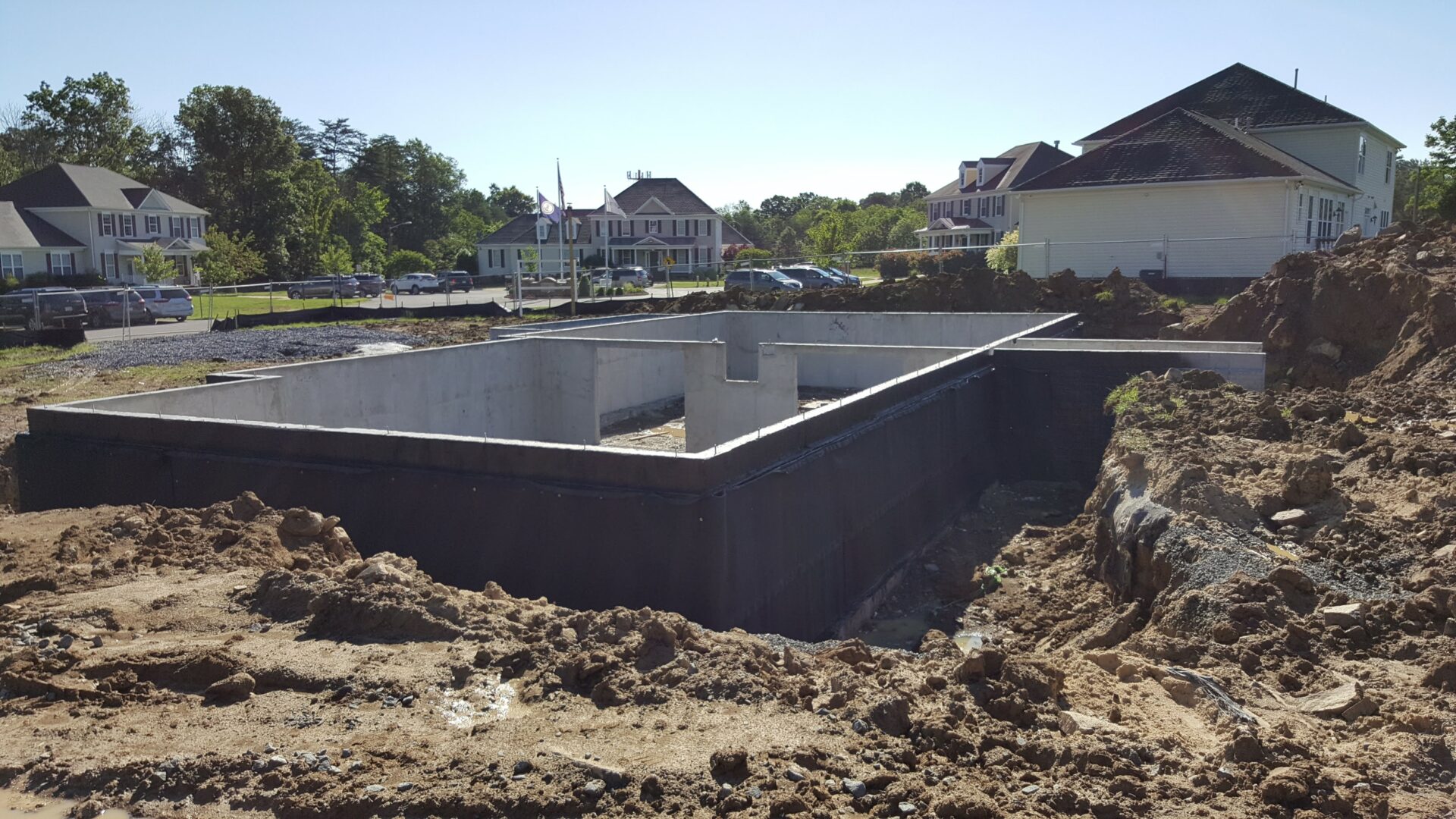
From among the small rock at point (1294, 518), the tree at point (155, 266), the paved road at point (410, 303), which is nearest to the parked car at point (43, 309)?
the paved road at point (410, 303)

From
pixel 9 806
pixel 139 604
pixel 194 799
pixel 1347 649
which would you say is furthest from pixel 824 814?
pixel 139 604

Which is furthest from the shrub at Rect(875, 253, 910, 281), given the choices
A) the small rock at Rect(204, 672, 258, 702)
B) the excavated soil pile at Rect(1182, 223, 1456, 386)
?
the small rock at Rect(204, 672, 258, 702)

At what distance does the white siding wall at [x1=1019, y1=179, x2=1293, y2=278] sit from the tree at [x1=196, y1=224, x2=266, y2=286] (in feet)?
112

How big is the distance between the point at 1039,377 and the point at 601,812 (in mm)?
11207

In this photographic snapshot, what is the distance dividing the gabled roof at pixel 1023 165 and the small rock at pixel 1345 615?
51898mm

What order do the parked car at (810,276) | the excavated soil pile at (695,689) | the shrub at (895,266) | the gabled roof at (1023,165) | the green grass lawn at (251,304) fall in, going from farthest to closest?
the gabled roof at (1023,165)
the shrub at (895,266)
the parked car at (810,276)
the green grass lawn at (251,304)
the excavated soil pile at (695,689)

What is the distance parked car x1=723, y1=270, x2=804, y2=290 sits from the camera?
126 feet

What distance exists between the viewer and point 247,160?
6425 centimetres

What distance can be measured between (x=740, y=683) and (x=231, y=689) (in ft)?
7.75

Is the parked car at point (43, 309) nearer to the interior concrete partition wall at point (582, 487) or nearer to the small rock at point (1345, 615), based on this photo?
the interior concrete partition wall at point (582, 487)

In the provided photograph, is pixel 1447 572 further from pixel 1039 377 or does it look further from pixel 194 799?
pixel 1039 377

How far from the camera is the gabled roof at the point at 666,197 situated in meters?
66.9

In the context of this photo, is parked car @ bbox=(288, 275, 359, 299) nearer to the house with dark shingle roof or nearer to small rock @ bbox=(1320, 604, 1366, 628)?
the house with dark shingle roof

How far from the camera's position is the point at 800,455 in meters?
8.63
